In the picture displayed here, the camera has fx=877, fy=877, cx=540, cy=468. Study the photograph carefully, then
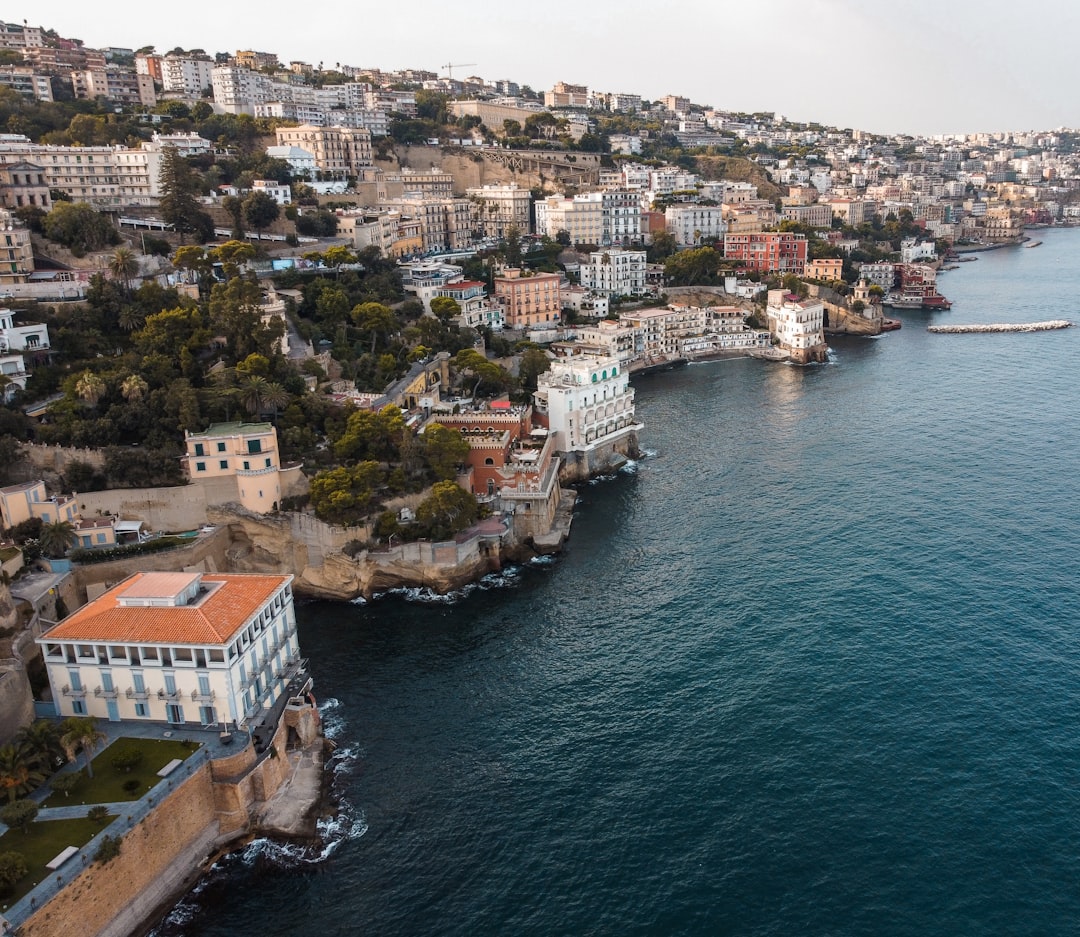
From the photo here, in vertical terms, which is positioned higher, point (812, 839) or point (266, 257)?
point (266, 257)

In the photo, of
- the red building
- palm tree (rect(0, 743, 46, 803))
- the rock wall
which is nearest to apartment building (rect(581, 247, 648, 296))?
the red building

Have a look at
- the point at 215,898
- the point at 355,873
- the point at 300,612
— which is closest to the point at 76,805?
the point at 215,898

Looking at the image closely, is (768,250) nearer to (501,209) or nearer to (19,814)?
(501,209)

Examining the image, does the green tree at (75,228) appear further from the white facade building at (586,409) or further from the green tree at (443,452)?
the white facade building at (586,409)

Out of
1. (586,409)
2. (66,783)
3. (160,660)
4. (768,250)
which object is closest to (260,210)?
(586,409)

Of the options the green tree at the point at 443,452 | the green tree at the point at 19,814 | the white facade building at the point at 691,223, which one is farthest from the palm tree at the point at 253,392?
the white facade building at the point at 691,223

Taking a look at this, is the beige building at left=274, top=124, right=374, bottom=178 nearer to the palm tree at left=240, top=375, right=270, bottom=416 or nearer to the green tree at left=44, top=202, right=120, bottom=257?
the green tree at left=44, top=202, right=120, bottom=257

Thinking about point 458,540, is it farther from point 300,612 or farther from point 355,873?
point 355,873
